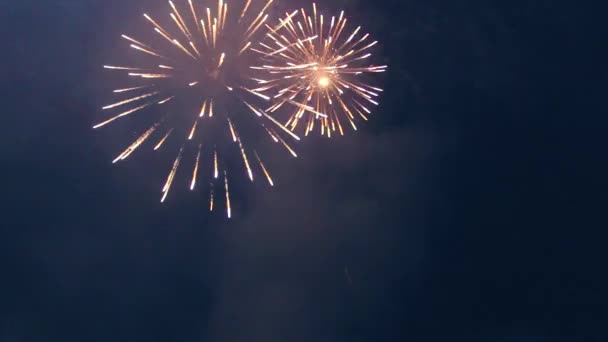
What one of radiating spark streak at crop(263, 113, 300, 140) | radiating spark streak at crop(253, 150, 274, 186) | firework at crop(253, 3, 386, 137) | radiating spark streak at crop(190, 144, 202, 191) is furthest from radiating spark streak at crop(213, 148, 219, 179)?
firework at crop(253, 3, 386, 137)

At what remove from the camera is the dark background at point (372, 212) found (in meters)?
84.9

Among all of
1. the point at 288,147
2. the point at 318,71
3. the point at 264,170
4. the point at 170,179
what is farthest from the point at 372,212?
the point at 170,179

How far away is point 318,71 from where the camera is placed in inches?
3167

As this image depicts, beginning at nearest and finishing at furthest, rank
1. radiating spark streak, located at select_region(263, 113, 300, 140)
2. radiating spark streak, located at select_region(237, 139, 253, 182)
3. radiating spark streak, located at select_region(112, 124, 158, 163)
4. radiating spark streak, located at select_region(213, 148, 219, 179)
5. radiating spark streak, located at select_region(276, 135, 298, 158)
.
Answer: radiating spark streak, located at select_region(263, 113, 300, 140) → radiating spark streak, located at select_region(237, 139, 253, 182) → radiating spark streak, located at select_region(276, 135, 298, 158) → radiating spark streak, located at select_region(213, 148, 219, 179) → radiating spark streak, located at select_region(112, 124, 158, 163)

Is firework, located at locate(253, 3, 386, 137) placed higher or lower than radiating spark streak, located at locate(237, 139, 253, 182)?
higher

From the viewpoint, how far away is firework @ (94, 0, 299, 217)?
286 ft

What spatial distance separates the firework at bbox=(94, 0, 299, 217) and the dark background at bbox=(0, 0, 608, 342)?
137 inches

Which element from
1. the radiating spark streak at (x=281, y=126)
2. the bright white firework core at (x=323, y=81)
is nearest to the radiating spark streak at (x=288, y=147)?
the radiating spark streak at (x=281, y=126)

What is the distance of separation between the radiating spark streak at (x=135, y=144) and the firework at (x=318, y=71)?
1629 cm

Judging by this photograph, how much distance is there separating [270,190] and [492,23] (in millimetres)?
39370

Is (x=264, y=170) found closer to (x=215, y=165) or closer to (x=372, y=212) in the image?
(x=215, y=165)

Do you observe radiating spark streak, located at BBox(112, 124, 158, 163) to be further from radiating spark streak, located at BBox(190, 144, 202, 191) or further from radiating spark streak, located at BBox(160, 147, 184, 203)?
radiating spark streak, located at BBox(190, 144, 202, 191)

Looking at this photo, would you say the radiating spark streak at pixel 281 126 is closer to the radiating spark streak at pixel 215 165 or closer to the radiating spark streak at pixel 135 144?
the radiating spark streak at pixel 215 165

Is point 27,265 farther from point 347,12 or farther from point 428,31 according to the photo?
point 428,31
